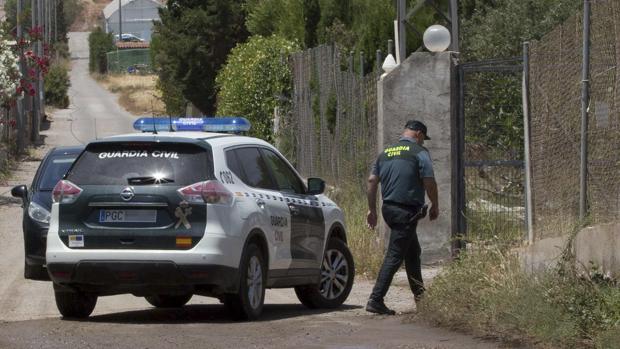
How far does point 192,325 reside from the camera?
1069cm

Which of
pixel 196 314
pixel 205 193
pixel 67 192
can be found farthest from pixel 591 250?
pixel 67 192

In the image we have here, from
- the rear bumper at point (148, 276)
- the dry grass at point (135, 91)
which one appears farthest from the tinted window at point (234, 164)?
the dry grass at point (135, 91)

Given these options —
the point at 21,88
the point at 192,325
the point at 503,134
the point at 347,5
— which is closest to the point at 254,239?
the point at 192,325

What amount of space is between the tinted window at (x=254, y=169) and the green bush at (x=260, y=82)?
15.6 m

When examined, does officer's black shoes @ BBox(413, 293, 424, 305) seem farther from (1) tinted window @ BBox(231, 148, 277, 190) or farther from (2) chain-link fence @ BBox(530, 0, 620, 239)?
(1) tinted window @ BBox(231, 148, 277, 190)

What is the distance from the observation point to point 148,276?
10.5m

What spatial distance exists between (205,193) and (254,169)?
113 cm

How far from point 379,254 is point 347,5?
44.8ft

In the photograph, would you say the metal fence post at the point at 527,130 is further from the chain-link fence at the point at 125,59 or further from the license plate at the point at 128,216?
the chain-link fence at the point at 125,59

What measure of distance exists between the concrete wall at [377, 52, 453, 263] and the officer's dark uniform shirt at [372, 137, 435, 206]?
3.52 meters

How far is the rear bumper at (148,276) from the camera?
10.4 metres

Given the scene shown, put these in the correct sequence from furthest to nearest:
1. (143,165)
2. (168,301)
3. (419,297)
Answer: (168,301)
(419,297)
(143,165)

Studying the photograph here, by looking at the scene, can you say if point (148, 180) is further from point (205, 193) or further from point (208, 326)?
point (208, 326)

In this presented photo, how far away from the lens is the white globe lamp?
1454 cm
